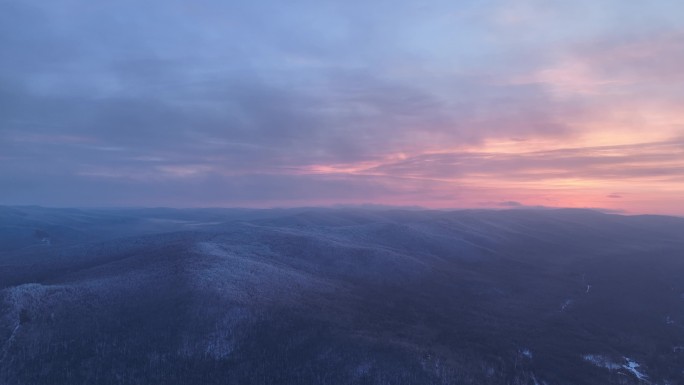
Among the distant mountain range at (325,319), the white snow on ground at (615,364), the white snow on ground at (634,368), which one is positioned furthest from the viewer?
the white snow on ground at (615,364)

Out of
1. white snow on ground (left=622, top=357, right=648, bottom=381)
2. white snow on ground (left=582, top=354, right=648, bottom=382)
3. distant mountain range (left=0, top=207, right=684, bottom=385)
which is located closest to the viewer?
distant mountain range (left=0, top=207, right=684, bottom=385)

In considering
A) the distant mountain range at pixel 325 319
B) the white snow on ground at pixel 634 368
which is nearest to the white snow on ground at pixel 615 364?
the white snow on ground at pixel 634 368

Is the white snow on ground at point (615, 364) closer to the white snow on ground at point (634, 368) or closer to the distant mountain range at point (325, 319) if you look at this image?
the white snow on ground at point (634, 368)

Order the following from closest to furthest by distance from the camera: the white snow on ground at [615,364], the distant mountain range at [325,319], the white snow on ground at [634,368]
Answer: the distant mountain range at [325,319]
the white snow on ground at [634,368]
the white snow on ground at [615,364]

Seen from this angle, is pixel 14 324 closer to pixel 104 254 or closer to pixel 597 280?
pixel 104 254

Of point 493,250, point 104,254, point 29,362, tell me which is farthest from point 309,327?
point 493,250

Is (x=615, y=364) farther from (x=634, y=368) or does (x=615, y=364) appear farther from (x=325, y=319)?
(x=325, y=319)

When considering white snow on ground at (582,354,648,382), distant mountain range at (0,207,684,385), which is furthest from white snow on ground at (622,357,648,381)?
distant mountain range at (0,207,684,385)

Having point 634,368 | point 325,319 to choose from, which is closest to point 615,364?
point 634,368

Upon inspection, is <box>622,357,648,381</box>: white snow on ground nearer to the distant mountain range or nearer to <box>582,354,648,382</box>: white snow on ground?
<box>582,354,648,382</box>: white snow on ground
